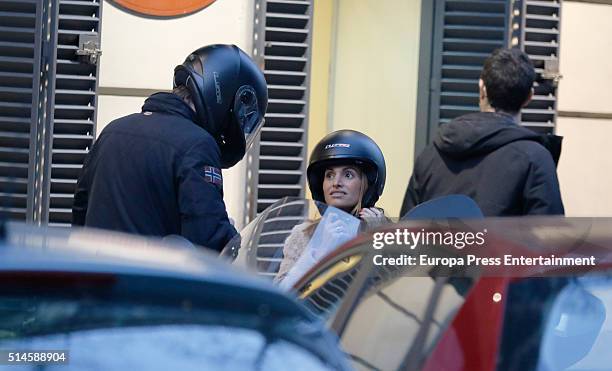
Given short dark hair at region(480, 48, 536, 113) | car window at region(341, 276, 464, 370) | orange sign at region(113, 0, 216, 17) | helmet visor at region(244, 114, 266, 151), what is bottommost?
car window at region(341, 276, 464, 370)

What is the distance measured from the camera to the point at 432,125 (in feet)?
24.7

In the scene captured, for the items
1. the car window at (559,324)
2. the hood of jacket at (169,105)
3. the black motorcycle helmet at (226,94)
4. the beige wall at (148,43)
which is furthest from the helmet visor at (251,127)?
the beige wall at (148,43)

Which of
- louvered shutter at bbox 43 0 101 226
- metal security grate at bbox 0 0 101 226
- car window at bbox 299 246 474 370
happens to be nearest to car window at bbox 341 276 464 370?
car window at bbox 299 246 474 370

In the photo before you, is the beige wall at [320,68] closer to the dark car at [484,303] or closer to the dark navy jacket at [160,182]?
the dark navy jacket at [160,182]

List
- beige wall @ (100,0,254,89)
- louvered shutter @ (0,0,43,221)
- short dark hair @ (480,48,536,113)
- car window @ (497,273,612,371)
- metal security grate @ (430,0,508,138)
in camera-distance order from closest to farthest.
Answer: car window @ (497,273,612,371), short dark hair @ (480,48,536,113), louvered shutter @ (0,0,43,221), beige wall @ (100,0,254,89), metal security grate @ (430,0,508,138)

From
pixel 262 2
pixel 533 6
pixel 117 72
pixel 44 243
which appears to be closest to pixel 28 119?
pixel 117 72

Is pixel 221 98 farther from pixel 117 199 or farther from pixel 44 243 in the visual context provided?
pixel 44 243

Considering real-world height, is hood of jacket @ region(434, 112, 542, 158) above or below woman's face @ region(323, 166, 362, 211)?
above

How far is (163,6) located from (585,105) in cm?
235

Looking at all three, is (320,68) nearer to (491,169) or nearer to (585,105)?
(585,105)

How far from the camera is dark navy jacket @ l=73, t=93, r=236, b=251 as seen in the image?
14.2ft

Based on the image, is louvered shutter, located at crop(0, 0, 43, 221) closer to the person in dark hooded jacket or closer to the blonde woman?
the blonde woman

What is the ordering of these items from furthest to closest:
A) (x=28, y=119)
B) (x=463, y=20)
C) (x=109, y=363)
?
(x=463, y=20) → (x=28, y=119) → (x=109, y=363)

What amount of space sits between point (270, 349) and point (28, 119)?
14.8ft
